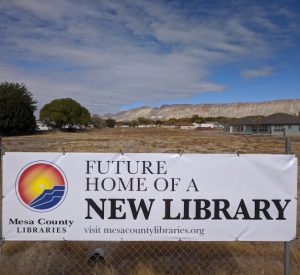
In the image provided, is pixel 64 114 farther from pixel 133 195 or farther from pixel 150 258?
pixel 133 195

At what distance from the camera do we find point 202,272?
4.70 meters

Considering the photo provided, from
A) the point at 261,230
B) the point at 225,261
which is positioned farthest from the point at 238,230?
the point at 225,261

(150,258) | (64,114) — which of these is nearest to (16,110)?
(64,114)

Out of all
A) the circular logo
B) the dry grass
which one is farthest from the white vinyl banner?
the dry grass

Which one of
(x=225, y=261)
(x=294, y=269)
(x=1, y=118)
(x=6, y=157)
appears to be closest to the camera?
(x=6, y=157)

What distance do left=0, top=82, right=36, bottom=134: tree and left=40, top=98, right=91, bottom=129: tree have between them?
22548mm

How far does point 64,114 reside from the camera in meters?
93.9

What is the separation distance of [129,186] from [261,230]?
1.61 m

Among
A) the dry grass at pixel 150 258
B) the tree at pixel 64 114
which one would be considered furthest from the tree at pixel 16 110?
the dry grass at pixel 150 258

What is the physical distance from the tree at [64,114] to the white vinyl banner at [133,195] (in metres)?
91.1

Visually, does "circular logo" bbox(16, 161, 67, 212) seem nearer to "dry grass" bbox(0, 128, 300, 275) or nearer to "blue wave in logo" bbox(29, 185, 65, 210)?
"blue wave in logo" bbox(29, 185, 65, 210)

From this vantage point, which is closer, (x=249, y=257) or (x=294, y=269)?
(x=294, y=269)

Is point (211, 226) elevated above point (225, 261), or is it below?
above

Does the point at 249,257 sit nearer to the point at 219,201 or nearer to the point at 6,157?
the point at 219,201
